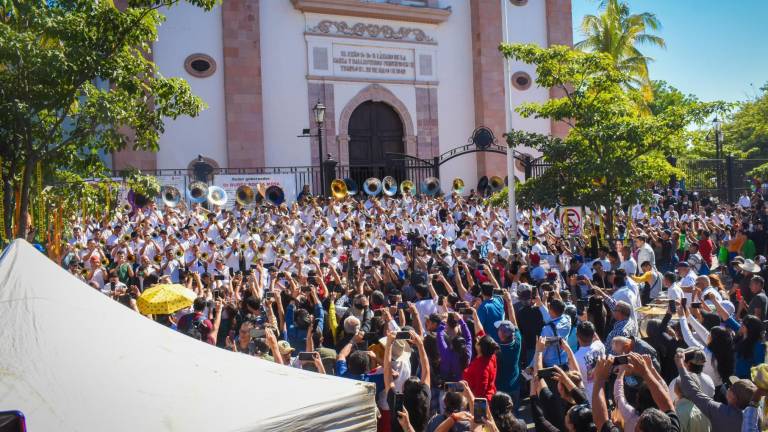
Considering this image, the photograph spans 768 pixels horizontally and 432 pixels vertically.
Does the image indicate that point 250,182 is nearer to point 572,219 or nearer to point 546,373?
point 572,219

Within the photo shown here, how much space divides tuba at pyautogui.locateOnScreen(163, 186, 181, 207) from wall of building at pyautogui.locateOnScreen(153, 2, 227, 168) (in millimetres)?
4042

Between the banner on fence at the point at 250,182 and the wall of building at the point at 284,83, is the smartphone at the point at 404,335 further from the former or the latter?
the wall of building at the point at 284,83

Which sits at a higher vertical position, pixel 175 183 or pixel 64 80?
pixel 64 80

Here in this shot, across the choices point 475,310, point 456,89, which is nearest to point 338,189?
point 456,89

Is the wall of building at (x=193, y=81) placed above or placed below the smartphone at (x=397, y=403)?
above

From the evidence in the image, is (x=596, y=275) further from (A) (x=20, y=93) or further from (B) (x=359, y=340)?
(A) (x=20, y=93)

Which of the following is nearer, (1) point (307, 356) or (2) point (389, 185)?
(1) point (307, 356)

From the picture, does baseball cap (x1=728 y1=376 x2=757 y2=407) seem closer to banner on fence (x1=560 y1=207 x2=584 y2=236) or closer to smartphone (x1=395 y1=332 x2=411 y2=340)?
smartphone (x1=395 y1=332 x2=411 y2=340)

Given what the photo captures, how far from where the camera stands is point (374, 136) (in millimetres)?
29797

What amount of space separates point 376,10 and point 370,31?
32.2 inches

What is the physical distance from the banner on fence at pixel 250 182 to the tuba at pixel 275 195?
0.64 ft

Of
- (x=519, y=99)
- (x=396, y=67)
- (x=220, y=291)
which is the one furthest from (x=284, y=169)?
(x=220, y=291)

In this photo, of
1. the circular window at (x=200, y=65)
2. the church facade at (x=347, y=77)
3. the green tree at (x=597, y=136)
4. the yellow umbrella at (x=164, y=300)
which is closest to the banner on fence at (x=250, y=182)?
the church facade at (x=347, y=77)

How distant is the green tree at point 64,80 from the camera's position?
861cm
